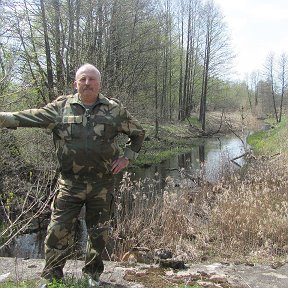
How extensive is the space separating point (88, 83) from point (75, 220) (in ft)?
4.32

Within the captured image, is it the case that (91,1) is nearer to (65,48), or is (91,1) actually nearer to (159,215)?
(65,48)

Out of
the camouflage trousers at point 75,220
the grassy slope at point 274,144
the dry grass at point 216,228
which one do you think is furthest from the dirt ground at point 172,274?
the grassy slope at point 274,144

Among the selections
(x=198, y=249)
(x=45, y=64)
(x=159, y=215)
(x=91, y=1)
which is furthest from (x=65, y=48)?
(x=198, y=249)

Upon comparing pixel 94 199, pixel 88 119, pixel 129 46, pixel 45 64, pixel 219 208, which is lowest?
pixel 219 208

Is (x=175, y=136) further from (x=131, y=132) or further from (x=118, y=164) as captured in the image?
(x=118, y=164)

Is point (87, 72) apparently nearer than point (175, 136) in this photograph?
Yes

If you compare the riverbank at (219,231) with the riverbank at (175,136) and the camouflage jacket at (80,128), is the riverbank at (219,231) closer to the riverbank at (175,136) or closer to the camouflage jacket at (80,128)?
the camouflage jacket at (80,128)

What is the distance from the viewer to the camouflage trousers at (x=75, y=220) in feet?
12.4

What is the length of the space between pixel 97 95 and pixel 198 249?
12.4 feet

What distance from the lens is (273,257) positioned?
5828 millimetres

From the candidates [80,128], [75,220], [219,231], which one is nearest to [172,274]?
[75,220]

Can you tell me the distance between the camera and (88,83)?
3744 mm

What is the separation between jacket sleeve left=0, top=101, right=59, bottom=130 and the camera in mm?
3743

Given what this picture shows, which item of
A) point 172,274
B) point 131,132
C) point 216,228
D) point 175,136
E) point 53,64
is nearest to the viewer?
point 131,132
